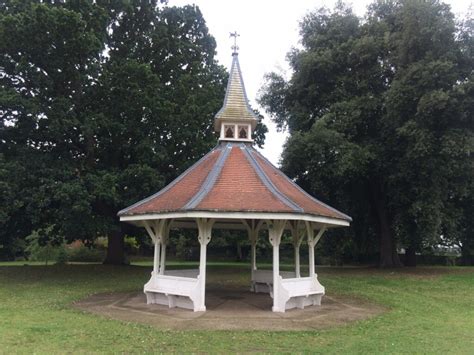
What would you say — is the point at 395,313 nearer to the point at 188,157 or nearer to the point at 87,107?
the point at 188,157

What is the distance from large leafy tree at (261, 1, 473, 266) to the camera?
22359 mm

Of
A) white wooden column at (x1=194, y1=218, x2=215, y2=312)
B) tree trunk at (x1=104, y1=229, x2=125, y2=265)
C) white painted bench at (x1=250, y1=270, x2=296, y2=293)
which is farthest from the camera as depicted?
tree trunk at (x1=104, y1=229, x2=125, y2=265)

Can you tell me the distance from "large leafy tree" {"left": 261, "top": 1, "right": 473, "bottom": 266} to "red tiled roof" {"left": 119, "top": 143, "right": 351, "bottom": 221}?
9.41 metres

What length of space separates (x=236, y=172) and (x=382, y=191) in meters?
17.1

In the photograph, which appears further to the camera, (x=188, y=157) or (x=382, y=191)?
(x=382, y=191)

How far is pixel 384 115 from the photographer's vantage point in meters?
25.7

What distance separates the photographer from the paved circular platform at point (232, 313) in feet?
35.4

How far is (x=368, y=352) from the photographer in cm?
837

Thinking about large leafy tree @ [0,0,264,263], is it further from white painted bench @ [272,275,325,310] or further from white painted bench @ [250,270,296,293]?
white painted bench @ [272,275,325,310]

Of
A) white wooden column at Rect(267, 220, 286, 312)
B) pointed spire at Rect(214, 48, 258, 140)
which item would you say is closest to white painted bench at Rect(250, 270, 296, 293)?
white wooden column at Rect(267, 220, 286, 312)

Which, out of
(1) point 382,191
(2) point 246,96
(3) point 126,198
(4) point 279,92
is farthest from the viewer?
(4) point 279,92

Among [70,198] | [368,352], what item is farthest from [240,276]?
[368,352]

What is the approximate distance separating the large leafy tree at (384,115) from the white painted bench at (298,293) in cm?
1064

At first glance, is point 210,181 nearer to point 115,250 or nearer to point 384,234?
point 115,250
